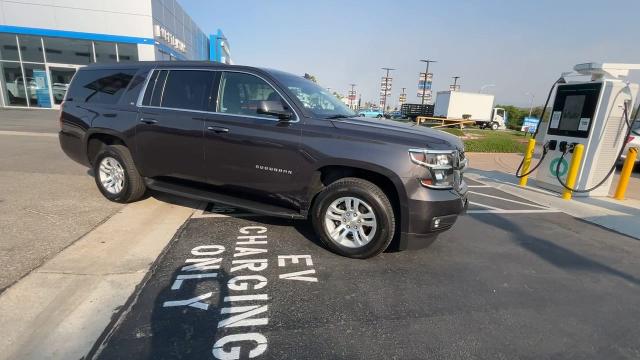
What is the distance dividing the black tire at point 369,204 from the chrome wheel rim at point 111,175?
2980 millimetres

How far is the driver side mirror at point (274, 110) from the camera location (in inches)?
141

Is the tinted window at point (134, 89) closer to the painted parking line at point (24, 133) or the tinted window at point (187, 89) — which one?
the tinted window at point (187, 89)

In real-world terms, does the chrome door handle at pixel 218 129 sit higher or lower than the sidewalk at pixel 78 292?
higher

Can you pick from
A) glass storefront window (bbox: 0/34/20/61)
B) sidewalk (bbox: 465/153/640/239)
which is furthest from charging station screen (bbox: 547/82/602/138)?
glass storefront window (bbox: 0/34/20/61)

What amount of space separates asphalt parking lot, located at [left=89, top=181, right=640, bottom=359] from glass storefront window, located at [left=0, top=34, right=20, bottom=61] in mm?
21236

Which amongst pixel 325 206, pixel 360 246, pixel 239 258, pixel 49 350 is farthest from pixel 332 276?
pixel 49 350

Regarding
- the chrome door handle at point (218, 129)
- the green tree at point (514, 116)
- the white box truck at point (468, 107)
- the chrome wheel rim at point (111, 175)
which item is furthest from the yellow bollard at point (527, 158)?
the green tree at point (514, 116)

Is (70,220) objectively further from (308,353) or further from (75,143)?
(308,353)

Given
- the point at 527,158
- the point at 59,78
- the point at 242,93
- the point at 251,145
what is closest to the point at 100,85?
the point at 242,93

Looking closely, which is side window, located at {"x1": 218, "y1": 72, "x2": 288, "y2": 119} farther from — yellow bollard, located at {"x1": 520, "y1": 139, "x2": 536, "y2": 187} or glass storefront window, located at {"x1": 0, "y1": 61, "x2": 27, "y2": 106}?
glass storefront window, located at {"x1": 0, "y1": 61, "x2": 27, "y2": 106}

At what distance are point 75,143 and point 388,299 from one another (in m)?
5.08

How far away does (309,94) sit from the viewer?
421cm

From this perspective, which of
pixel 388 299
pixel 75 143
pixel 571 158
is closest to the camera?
pixel 388 299

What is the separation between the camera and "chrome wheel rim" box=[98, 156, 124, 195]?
484 cm
